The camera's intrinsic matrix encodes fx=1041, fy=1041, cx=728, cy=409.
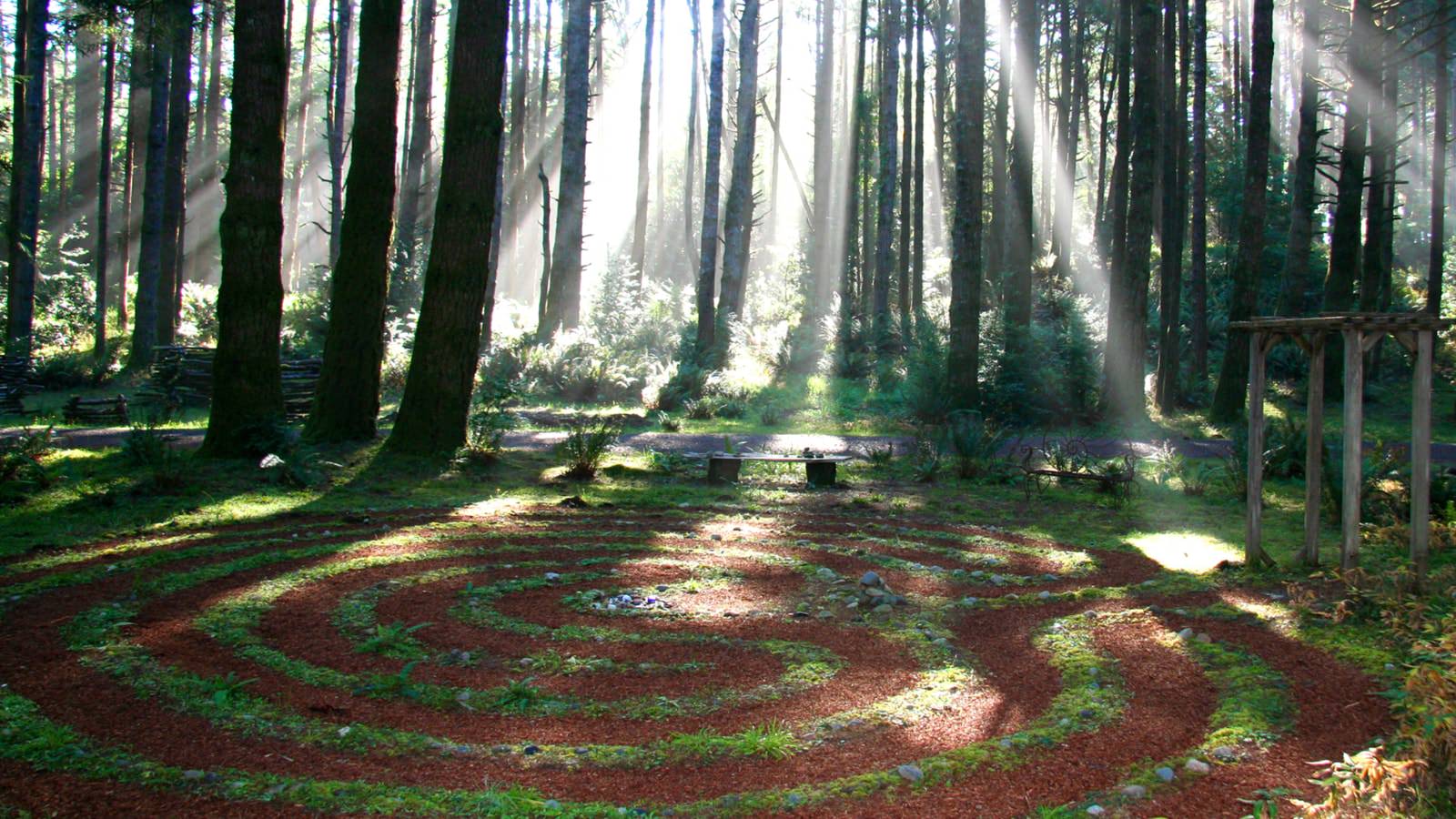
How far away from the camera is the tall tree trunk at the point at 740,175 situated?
999 inches

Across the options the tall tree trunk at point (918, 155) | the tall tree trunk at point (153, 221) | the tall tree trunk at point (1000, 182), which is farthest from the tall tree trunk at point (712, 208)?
the tall tree trunk at point (153, 221)

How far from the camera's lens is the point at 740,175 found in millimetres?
25422

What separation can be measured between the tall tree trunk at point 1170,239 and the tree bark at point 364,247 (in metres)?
14.1

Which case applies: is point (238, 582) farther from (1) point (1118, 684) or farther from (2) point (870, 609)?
(1) point (1118, 684)

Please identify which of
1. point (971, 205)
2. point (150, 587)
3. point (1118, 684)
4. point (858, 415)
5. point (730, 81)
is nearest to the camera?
point (1118, 684)

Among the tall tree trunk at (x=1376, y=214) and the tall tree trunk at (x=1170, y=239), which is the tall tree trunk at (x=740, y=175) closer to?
the tall tree trunk at (x=1170, y=239)

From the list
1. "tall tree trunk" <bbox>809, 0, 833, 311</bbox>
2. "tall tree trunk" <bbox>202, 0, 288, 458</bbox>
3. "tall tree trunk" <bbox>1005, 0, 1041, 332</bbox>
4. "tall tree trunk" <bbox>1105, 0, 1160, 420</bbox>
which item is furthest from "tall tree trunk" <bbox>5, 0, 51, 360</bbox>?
"tall tree trunk" <bbox>809, 0, 833, 311</bbox>

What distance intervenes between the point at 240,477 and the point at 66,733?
6751mm

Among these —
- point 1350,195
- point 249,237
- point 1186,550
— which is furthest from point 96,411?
point 1350,195

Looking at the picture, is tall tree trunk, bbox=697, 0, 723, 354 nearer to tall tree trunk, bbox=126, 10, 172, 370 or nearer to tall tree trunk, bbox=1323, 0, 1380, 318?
tall tree trunk, bbox=126, 10, 172, 370

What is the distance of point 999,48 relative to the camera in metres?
38.8

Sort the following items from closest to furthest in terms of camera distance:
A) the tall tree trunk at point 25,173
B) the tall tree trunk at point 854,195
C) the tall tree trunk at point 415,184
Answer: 1. the tall tree trunk at point 25,173
2. the tall tree trunk at point 415,184
3. the tall tree trunk at point 854,195

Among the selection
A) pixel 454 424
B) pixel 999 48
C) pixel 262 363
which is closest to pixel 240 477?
pixel 262 363

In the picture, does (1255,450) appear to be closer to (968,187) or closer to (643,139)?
(968,187)
